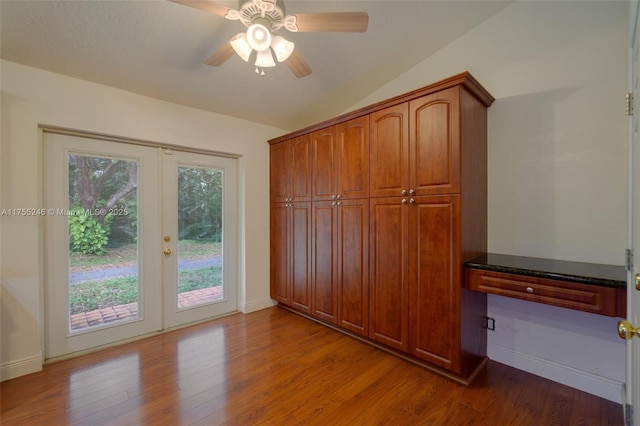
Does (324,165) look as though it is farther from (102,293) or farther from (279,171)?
(102,293)

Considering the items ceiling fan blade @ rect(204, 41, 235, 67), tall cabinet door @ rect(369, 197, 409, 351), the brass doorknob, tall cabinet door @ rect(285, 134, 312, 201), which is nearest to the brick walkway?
tall cabinet door @ rect(285, 134, 312, 201)

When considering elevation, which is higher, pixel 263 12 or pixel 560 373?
pixel 263 12

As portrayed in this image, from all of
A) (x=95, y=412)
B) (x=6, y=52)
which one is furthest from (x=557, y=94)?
(x=6, y=52)

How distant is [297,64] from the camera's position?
1.81 metres

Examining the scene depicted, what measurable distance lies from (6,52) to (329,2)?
7.58 feet

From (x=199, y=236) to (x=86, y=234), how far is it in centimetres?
98

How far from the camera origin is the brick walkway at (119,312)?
94.8 inches

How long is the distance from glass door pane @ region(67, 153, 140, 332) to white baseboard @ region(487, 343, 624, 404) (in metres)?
3.33

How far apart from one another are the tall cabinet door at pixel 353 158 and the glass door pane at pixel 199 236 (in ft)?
4.97

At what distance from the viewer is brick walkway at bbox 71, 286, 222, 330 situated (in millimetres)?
2408

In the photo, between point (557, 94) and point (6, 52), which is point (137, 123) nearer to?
point (6, 52)

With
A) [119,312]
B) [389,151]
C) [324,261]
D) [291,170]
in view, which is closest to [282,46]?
[389,151]

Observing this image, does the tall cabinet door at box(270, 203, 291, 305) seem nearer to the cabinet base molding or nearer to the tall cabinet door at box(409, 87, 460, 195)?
the cabinet base molding

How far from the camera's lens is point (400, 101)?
7.12 ft
